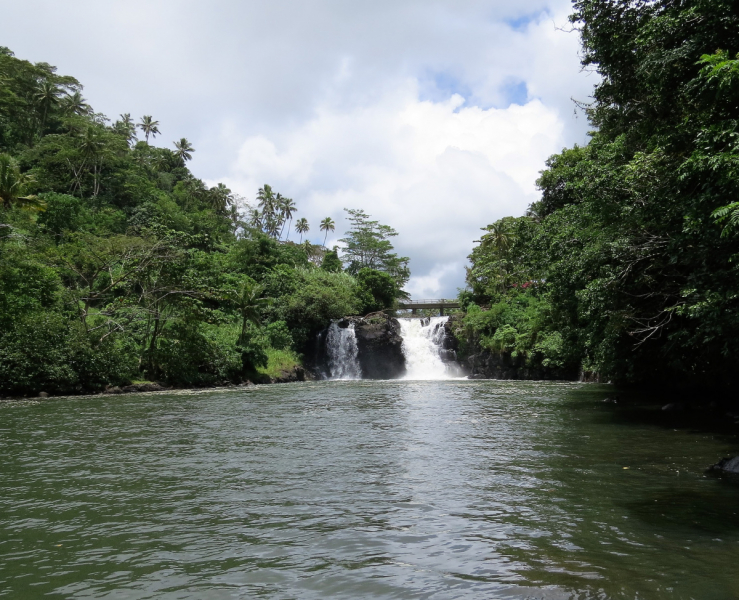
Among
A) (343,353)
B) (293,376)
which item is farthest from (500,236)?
(293,376)

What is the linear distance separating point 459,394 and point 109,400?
15.2 metres

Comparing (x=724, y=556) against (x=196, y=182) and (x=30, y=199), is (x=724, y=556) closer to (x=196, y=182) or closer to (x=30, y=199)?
(x=30, y=199)

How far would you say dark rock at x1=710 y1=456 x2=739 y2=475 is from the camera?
8.21 meters

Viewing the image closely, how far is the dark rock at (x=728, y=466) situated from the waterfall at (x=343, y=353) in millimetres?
37463

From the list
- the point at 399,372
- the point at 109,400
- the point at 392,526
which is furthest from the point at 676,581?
the point at 399,372

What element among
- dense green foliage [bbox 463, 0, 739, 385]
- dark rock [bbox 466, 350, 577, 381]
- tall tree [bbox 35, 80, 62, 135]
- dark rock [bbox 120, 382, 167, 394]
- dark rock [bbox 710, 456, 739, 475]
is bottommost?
dark rock [bbox 710, 456, 739, 475]

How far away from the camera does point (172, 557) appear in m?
5.08

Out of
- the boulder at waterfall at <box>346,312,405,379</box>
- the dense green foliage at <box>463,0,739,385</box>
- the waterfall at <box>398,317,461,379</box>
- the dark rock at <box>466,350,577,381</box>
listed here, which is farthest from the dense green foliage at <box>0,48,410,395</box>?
the dense green foliage at <box>463,0,739,385</box>

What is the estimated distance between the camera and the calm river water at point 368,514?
4.54 m

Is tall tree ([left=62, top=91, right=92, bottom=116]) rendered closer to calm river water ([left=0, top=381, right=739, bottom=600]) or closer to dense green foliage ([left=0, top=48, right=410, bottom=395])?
dense green foliage ([left=0, top=48, right=410, bottom=395])

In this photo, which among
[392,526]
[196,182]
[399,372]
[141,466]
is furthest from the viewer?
[196,182]

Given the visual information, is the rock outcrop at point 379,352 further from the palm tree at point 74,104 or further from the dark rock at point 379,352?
the palm tree at point 74,104

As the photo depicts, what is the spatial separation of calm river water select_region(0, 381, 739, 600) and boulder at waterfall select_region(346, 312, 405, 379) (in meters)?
32.2

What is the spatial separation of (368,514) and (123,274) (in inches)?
1063
